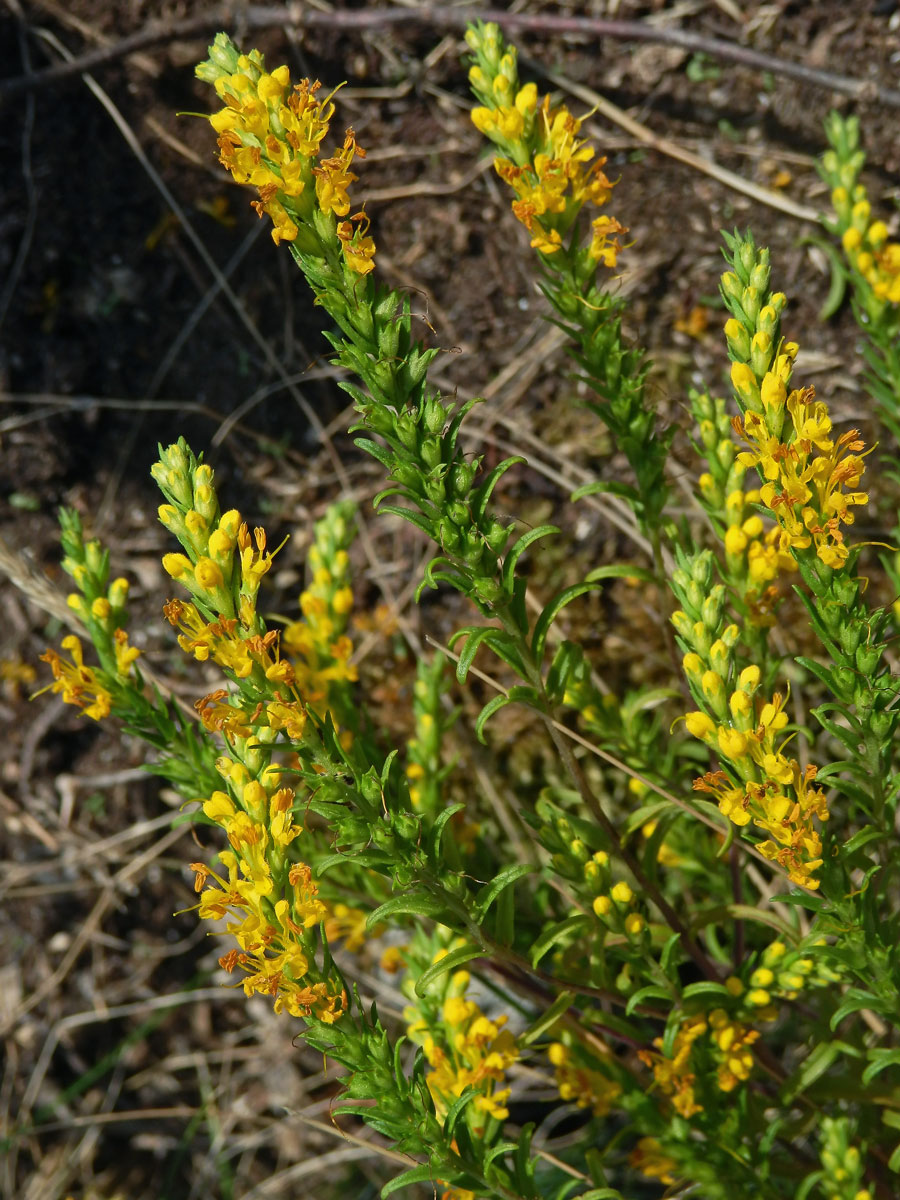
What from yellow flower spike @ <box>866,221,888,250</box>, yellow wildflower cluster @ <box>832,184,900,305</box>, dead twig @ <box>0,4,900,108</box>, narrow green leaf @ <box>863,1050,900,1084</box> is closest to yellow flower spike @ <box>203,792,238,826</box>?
narrow green leaf @ <box>863,1050,900,1084</box>

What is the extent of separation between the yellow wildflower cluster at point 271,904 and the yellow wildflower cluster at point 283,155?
2.90ft

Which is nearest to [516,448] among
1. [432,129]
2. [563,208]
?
[432,129]

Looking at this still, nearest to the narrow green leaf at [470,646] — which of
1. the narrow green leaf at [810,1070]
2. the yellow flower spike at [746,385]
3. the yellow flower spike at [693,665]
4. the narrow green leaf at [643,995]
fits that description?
the yellow flower spike at [693,665]

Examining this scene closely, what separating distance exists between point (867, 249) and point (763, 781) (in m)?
1.53

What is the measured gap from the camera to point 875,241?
2623mm

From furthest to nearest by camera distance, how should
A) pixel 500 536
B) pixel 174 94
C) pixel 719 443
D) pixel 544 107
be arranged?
pixel 174 94 < pixel 719 443 < pixel 544 107 < pixel 500 536

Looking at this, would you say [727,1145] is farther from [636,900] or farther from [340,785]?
[340,785]

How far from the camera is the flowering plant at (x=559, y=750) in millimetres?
1746

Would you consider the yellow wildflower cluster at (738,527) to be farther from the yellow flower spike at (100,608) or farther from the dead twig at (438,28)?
the dead twig at (438,28)

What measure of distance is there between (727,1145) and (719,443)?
4.84 feet

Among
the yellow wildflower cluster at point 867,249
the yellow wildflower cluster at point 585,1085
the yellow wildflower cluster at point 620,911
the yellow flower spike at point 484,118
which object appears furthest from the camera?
the yellow wildflower cluster at point 867,249

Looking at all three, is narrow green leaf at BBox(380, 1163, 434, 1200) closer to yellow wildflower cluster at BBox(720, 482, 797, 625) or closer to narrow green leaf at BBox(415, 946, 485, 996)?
narrow green leaf at BBox(415, 946, 485, 996)

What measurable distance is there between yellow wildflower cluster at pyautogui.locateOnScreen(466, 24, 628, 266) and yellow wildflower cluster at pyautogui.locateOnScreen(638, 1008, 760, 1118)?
5.08ft

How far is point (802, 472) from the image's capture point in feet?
5.60
